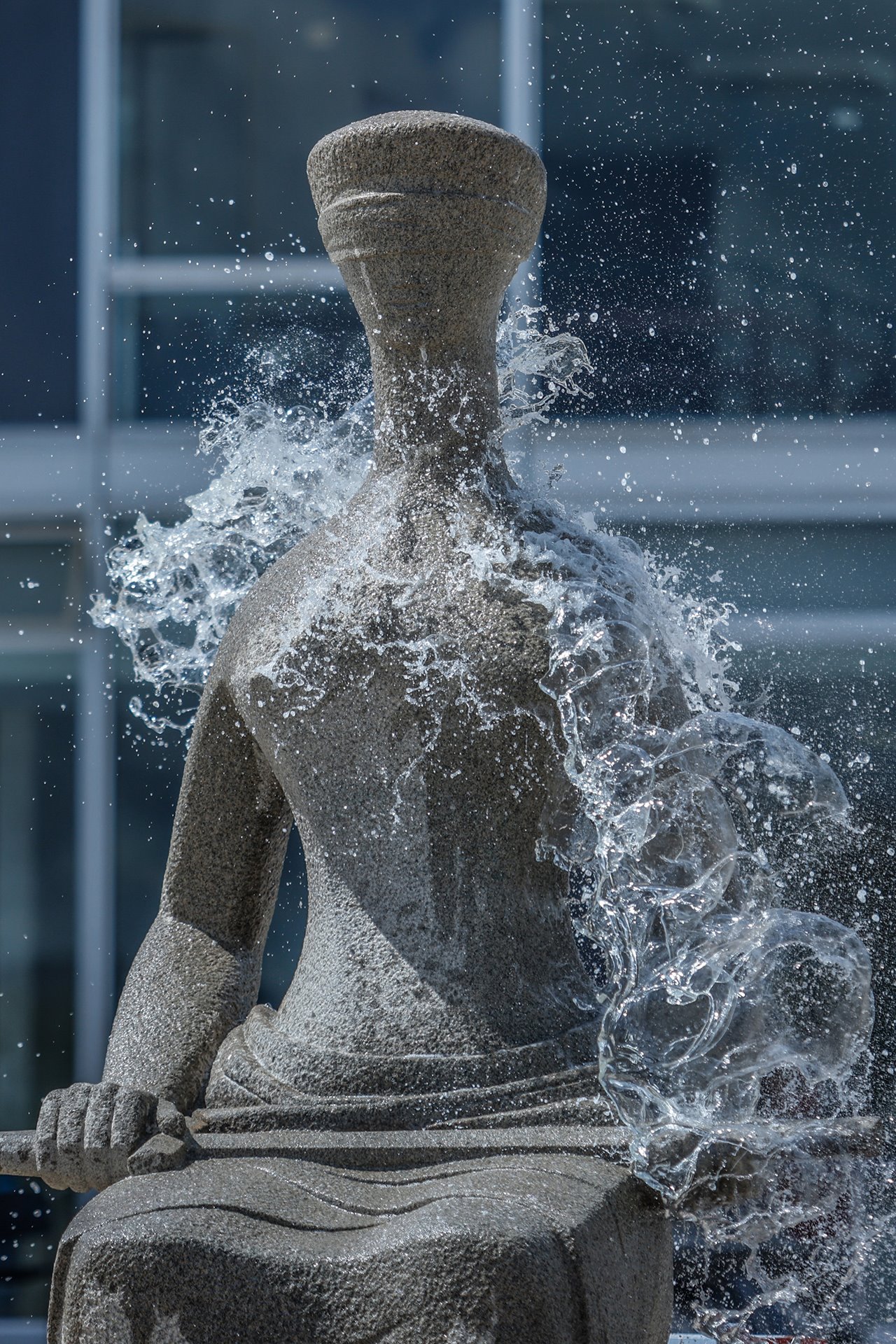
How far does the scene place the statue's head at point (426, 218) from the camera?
1.70m

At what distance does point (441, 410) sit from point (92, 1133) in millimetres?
848

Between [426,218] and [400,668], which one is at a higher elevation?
[426,218]

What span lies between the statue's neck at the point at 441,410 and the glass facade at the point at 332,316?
2.13 m

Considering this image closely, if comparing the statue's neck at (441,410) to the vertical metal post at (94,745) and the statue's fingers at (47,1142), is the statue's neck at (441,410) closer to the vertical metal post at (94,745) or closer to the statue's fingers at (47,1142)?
the statue's fingers at (47,1142)

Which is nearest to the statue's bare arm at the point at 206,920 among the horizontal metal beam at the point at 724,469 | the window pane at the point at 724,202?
the horizontal metal beam at the point at 724,469

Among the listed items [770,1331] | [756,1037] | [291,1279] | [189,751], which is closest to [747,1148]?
[756,1037]

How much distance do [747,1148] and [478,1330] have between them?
0.31 meters

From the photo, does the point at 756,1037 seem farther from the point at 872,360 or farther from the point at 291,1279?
the point at 872,360

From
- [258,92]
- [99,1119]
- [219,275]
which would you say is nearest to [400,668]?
[99,1119]

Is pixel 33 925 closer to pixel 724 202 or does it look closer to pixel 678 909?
pixel 724 202

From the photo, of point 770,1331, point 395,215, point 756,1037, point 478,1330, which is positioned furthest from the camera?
point 770,1331

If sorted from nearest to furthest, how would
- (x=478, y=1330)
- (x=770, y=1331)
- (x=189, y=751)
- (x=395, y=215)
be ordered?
(x=478, y=1330)
(x=395, y=215)
(x=189, y=751)
(x=770, y=1331)

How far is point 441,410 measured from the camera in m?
1.78

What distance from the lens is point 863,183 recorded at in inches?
167
